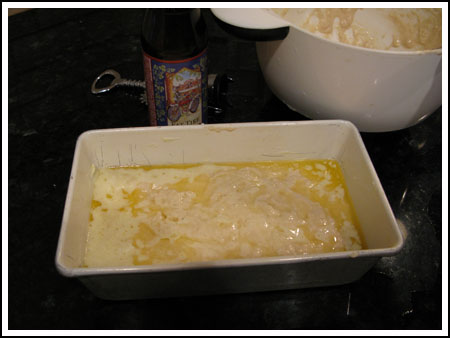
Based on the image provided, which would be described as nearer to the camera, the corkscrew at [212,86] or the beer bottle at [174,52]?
Answer: the beer bottle at [174,52]

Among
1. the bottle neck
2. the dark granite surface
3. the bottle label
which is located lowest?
the dark granite surface

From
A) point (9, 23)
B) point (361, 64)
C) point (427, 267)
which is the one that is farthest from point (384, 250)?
point (9, 23)

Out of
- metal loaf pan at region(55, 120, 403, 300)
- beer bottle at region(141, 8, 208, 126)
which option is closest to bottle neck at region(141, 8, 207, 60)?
beer bottle at region(141, 8, 208, 126)

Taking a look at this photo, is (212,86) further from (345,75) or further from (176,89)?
(345,75)

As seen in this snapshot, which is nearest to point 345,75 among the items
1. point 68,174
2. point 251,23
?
point 251,23

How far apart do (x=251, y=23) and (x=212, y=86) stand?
203 mm

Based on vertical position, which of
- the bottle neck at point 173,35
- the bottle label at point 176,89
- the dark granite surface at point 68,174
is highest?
the bottle neck at point 173,35

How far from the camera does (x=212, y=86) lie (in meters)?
0.81

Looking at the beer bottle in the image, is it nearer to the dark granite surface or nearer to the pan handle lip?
the pan handle lip

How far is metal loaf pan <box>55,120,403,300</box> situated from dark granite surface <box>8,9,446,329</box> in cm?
3

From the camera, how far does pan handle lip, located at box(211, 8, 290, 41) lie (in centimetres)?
63

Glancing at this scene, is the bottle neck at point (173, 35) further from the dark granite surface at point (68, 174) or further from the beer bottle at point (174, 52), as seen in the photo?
the dark granite surface at point (68, 174)

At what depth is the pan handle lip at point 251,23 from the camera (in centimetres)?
63

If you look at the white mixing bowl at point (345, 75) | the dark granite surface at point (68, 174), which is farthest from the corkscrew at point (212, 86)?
the white mixing bowl at point (345, 75)
